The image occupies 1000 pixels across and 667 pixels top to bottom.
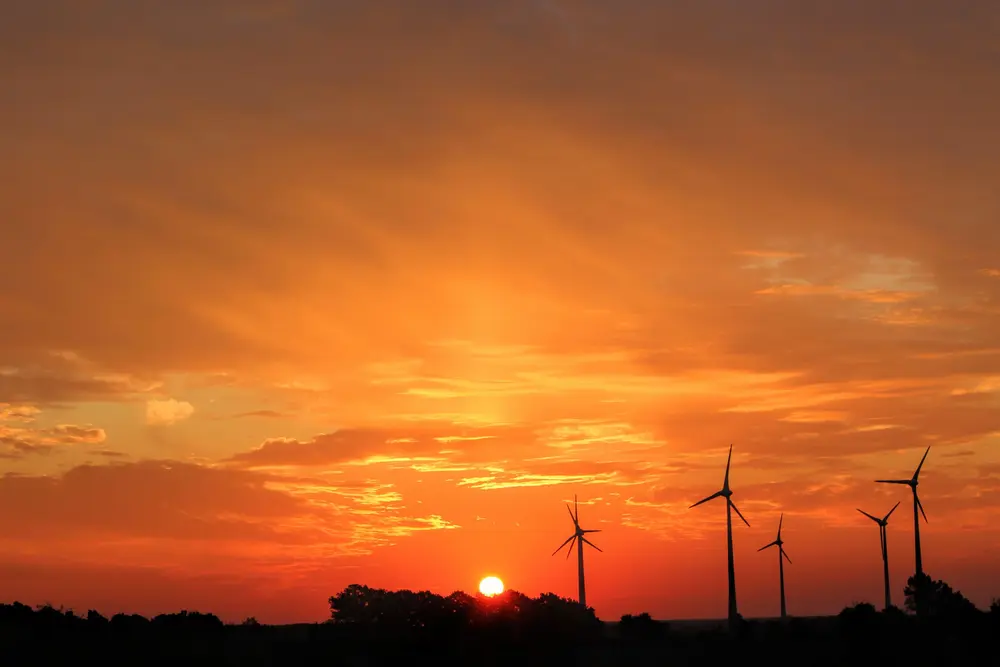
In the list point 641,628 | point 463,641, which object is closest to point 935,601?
point 641,628

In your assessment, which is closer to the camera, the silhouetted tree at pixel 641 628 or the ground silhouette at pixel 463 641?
the ground silhouette at pixel 463 641

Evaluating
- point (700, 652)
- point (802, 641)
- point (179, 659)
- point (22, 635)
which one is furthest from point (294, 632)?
point (802, 641)

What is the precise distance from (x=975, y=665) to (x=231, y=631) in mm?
85541

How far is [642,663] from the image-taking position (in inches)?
5610

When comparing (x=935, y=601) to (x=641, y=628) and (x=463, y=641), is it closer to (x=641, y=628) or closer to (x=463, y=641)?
(x=641, y=628)

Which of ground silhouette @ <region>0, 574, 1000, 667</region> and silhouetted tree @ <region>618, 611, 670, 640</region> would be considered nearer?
ground silhouette @ <region>0, 574, 1000, 667</region>

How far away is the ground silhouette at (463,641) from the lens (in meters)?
130

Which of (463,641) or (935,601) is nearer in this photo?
(463,641)

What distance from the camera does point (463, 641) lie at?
135250 mm

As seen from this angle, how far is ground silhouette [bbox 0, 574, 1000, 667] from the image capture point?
425 ft

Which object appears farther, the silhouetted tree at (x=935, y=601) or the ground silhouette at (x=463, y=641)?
the silhouetted tree at (x=935, y=601)

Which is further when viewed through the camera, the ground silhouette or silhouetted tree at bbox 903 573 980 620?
silhouetted tree at bbox 903 573 980 620

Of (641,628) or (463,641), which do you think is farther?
(641,628)

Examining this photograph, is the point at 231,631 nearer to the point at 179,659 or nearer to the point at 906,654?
the point at 179,659
